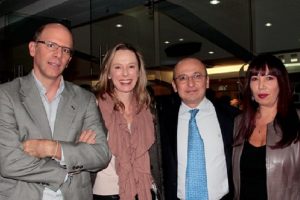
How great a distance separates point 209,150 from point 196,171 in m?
0.18

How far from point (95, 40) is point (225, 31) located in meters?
3.08

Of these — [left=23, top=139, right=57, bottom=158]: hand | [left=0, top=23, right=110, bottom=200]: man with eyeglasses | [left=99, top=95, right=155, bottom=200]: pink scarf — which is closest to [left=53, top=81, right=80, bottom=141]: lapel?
[left=0, top=23, right=110, bottom=200]: man with eyeglasses

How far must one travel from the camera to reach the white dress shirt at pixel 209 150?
2750 mm

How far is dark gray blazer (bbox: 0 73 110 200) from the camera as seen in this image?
2.08 metres

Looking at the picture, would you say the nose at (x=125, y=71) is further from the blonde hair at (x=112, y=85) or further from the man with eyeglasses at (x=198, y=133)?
the man with eyeglasses at (x=198, y=133)

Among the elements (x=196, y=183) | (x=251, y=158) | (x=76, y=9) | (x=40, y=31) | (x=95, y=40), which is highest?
(x=76, y=9)

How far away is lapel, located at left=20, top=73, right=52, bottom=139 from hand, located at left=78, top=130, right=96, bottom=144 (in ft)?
0.64

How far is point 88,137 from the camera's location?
232 cm

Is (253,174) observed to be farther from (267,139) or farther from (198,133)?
(198,133)

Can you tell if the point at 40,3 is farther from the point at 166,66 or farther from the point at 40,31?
the point at 40,31

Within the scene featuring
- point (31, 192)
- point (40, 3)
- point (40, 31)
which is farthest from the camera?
point (40, 3)

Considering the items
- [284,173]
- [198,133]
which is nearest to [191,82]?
[198,133]

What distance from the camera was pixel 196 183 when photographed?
107 inches

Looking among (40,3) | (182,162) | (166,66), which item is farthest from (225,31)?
(182,162)
